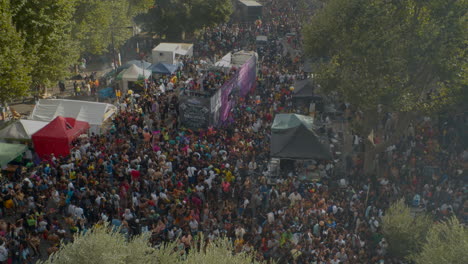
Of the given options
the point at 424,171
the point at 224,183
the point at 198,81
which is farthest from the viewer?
the point at 198,81

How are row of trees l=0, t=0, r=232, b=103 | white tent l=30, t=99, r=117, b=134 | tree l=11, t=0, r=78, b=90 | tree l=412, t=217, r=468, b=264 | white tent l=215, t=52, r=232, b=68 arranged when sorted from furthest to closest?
white tent l=215, t=52, r=232, b=68 → white tent l=30, t=99, r=117, b=134 → tree l=11, t=0, r=78, b=90 → row of trees l=0, t=0, r=232, b=103 → tree l=412, t=217, r=468, b=264

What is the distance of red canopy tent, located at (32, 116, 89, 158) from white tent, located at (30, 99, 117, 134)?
2.10m

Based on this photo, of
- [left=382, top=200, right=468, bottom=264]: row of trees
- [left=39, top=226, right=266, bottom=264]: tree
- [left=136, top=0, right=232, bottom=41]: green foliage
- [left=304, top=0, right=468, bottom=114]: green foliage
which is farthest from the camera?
[left=136, top=0, right=232, bottom=41]: green foliage

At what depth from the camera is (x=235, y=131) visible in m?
23.7

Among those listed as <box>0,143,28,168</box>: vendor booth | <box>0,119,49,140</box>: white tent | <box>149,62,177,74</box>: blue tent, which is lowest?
<box>0,143,28,168</box>: vendor booth

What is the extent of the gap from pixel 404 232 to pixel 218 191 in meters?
6.85

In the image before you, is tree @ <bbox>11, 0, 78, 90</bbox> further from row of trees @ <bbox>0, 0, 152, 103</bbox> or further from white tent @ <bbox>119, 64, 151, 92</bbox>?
white tent @ <bbox>119, 64, 151, 92</bbox>

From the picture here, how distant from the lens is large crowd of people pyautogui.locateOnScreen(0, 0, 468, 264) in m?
15.8

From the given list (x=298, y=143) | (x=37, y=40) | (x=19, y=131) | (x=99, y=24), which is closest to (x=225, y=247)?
(x=298, y=143)

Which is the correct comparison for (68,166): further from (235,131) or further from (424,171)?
(424,171)

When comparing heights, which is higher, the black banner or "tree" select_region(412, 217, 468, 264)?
the black banner

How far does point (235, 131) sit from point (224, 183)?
17.4 ft

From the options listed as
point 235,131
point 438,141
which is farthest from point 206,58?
point 438,141

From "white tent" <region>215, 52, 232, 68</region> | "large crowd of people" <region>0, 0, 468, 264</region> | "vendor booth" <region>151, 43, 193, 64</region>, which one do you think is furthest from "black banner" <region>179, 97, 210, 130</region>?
"vendor booth" <region>151, 43, 193, 64</region>
